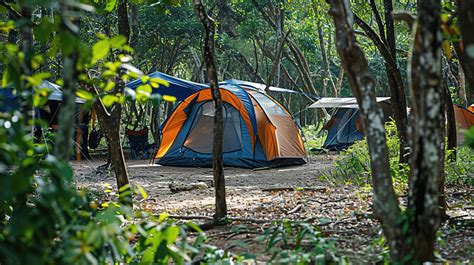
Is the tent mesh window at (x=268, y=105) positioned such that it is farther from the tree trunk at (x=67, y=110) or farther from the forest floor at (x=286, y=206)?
the tree trunk at (x=67, y=110)

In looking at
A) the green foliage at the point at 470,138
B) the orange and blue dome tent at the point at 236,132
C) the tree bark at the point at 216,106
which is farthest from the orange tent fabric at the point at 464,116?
the green foliage at the point at 470,138

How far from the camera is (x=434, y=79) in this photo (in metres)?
2.24

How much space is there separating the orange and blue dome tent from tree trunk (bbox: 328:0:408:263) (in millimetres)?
9994

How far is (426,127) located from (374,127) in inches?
11.8

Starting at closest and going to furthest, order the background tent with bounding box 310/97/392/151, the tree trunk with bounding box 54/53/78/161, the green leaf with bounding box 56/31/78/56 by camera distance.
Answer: the green leaf with bounding box 56/31/78/56 → the tree trunk with bounding box 54/53/78/161 → the background tent with bounding box 310/97/392/151

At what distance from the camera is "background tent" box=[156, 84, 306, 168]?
42.0ft

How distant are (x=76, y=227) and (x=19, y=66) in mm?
572

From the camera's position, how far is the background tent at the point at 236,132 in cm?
1280

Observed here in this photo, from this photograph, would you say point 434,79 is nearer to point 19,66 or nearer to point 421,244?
point 421,244

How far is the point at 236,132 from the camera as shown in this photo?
12.9 m

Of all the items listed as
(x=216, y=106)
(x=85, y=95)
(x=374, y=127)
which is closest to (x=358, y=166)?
(x=216, y=106)

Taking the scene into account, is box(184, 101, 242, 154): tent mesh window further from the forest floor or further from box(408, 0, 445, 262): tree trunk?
box(408, 0, 445, 262): tree trunk

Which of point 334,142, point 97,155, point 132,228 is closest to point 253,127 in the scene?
point 334,142

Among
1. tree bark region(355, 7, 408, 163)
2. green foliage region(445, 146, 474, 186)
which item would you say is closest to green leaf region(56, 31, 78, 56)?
tree bark region(355, 7, 408, 163)
